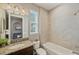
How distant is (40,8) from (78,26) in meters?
0.59

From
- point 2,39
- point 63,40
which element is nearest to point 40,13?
point 63,40

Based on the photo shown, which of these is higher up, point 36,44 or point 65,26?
point 65,26

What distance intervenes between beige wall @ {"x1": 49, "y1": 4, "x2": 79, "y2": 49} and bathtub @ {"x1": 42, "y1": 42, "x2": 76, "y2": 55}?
2.1 inches

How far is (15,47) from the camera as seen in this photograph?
1.59 m

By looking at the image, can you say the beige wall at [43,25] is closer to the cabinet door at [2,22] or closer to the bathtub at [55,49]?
the bathtub at [55,49]

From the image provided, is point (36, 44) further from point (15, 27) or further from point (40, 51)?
point (15, 27)

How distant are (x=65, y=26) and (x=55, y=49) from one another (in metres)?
0.36

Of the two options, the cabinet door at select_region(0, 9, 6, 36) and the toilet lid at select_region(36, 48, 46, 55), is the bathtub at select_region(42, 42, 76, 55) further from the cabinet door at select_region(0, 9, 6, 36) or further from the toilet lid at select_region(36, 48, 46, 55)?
the cabinet door at select_region(0, 9, 6, 36)

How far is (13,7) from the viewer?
1.62 m

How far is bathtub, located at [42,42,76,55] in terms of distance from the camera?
5.38ft

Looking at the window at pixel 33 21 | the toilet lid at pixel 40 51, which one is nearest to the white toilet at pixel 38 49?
the toilet lid at pixel 40 51

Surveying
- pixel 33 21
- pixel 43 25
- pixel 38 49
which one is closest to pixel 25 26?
pixel 33 21
